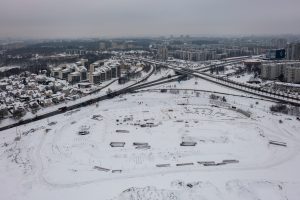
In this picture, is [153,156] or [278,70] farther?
[278,70]

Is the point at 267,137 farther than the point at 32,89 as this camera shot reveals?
No

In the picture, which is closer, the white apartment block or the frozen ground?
the frozen ground

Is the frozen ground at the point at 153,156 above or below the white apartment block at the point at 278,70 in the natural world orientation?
below

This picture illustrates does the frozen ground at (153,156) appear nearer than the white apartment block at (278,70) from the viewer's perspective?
Yes

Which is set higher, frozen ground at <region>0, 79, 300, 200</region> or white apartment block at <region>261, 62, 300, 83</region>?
white apartment block at <region>261, 62, 300, 83</region>

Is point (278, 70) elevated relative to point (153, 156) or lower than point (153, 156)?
elevated

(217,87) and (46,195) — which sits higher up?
(217,87)

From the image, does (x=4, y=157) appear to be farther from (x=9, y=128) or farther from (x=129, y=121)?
(x=129, y=121)

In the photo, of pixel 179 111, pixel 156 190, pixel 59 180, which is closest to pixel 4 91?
pixel 179 111
